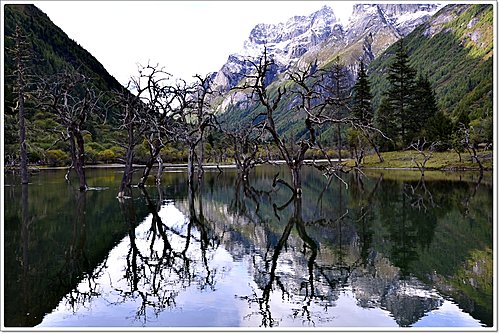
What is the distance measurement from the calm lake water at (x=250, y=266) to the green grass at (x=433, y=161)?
33.4 meters

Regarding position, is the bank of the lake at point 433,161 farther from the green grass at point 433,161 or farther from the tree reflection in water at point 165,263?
the tree reflection in water at point 165,263

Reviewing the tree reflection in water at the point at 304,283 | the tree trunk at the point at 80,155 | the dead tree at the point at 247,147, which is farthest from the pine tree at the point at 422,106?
the tree reflection in water at the point at 304,283

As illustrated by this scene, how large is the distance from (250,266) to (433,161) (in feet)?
163

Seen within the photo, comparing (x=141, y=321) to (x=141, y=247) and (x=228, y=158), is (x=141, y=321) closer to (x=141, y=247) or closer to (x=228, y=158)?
(x=141, y=247)

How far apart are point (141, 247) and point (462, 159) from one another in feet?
158

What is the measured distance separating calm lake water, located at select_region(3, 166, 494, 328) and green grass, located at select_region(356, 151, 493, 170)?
33388 millimetres

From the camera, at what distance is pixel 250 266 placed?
42.1ft

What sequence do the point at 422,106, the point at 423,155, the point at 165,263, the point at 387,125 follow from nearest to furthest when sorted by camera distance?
the point at 165,263, the point at 423,155, the point at 387,125, the point at 422,106

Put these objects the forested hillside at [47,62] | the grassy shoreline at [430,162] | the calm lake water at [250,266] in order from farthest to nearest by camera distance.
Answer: the forested hillside at [47,62]
the grassy shoreline at [430,162]
the calm lake water at [250,266]

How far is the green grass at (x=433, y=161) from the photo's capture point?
180ft

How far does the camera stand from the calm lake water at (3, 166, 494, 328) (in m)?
9.20

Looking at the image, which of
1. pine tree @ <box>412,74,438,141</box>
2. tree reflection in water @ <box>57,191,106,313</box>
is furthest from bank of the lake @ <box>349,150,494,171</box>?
tree reflection in water @ <box>57,191,106,313</box>

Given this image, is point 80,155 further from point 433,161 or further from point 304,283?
point 433,161

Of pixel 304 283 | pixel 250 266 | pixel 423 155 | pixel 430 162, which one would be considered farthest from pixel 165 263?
pixel 430 162
